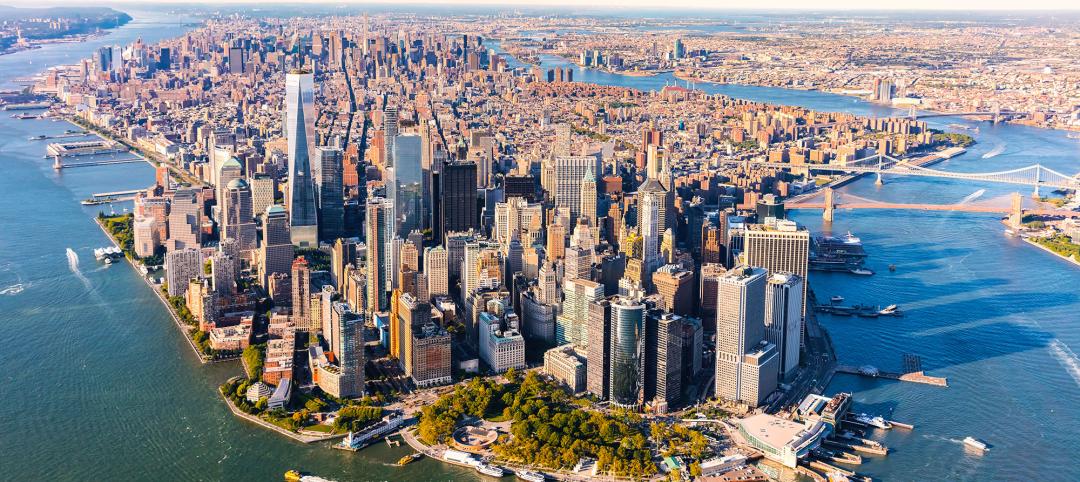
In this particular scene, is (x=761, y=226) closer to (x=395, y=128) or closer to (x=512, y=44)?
(x=395, y=128)

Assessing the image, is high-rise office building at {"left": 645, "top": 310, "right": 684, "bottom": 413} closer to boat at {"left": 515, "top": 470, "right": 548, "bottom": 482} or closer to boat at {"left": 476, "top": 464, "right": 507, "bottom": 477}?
boat at {"left": 515, "top": 470, "right": 548, "bottom": 482}

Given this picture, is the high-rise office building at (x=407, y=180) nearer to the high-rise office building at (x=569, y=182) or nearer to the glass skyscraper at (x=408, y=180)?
the glass skyscraper at (x=408, y=180)

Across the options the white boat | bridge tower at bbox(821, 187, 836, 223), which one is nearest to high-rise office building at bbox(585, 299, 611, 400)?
the white boat

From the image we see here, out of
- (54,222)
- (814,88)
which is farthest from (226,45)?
(54,222)

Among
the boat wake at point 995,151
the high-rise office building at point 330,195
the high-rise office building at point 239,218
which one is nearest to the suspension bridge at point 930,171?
the boat wake at point 995,151

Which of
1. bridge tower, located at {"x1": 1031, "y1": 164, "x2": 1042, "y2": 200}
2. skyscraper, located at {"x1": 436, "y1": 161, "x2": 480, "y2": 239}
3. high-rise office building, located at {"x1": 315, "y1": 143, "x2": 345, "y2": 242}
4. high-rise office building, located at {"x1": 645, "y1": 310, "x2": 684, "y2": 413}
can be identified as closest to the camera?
high-rise office building, located at {"x1": 645, "y1": 310, "x2": 684, "y2": 413}

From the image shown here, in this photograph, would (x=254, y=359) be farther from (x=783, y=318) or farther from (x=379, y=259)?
(x=783, y=318)

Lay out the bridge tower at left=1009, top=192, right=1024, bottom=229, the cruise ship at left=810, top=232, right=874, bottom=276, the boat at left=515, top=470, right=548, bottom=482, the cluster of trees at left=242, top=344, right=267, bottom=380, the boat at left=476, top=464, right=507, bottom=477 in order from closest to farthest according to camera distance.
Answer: the boat at left=515, top=470, right=548, bottom=482 < the boat at left=476, top=464, right=507, bottom=477 < the cluster of trees at left=242, top=344, right=267, bottom=380 < the cruise ship at left=810, top=232, right=874, bottom=276 < the bridge tower at left=1009, top=192, right=1024, bottom=229
